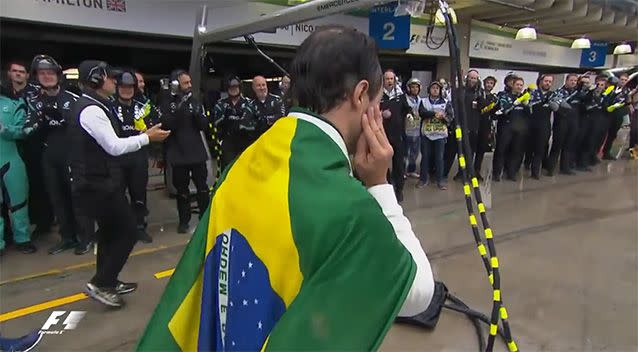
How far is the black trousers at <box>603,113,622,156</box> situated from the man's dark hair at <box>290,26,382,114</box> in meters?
10.4

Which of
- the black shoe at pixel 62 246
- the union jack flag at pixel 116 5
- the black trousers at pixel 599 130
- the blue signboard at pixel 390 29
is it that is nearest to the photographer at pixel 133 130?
the black shoe at pixel 62 246

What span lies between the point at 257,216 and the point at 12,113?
4.38m

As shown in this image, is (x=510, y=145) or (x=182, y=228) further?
(x=510, y=145)

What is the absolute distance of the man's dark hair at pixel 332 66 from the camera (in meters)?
1.04

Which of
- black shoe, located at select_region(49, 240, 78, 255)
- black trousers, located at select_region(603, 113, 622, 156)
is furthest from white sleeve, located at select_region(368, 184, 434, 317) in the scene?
black trousers, located at select_region(603, 113, 622, 156)

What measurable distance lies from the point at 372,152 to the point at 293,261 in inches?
13.0

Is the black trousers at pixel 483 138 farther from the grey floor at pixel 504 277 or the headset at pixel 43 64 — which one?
the headset at pixel 43 64

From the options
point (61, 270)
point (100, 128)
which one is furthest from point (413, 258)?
point (61, 270)

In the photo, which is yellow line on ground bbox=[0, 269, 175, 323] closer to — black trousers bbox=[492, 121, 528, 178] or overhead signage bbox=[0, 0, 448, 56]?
overhead signage bbox=[0, 0, 448, 56]

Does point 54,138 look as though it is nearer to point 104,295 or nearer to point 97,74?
point 97,74

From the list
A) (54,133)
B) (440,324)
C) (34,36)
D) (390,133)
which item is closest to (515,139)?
(390,133)

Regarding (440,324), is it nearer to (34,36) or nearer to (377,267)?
(377,267)

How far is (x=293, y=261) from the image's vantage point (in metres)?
0.92

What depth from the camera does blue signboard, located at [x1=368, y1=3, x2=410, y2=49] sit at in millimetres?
9156
